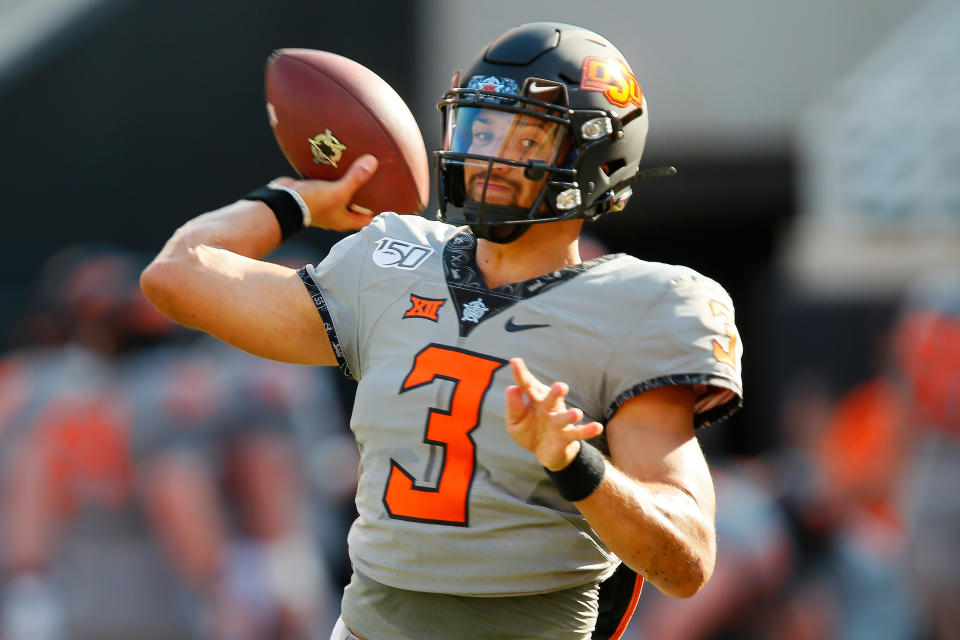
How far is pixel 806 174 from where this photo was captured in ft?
34.7

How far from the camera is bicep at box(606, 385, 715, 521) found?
2.28 meters

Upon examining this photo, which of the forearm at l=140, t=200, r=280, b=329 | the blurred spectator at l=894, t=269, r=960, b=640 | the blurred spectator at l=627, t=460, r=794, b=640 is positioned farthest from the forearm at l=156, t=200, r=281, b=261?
the blurred spectator at l=894, t=269, r=960, b=640

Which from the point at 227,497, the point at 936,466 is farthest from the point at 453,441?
the point at 227,497

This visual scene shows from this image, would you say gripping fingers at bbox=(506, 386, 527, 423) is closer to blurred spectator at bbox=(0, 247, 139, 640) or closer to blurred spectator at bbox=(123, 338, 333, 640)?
blurred spectator at bbox=(123, 338, 333, 640)

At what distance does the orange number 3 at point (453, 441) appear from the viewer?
2.35 metres

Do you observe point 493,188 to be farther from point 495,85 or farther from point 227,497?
point 227,497

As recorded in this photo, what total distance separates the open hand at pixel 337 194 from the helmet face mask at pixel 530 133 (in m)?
0.32

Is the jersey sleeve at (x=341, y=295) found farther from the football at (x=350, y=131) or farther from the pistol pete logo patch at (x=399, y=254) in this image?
the football at (x=350, y=131)

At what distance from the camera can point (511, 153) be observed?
8.32ft

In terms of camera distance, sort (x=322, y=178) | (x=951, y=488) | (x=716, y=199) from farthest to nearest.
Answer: (x=716, y=199)
(x=951, y=488)
(x=322, y=178)

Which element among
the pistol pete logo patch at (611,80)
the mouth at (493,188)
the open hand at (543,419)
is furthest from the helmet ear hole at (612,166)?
the open hand at (543,419)

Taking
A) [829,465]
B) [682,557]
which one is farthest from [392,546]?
[829,465]

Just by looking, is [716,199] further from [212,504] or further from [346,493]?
[212,504]

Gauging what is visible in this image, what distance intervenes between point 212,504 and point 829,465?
290 centimetres
